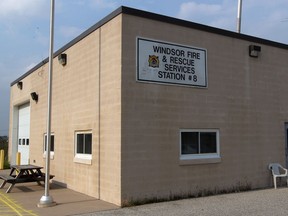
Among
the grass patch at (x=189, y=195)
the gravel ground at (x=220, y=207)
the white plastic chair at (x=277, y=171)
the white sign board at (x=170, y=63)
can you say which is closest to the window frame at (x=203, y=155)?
the grass patch at (x=189, y=195)

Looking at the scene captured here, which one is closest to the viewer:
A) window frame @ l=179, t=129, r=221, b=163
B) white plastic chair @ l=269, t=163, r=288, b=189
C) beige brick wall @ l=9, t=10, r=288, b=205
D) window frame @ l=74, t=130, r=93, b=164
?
beige brick wall @ l=9, t=10, r=288, b=205

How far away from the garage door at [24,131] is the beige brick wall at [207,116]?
1138 cm

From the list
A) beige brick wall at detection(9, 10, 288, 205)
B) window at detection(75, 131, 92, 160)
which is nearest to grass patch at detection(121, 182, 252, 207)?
beige brick wall at detection(9, 10, 288, 205)

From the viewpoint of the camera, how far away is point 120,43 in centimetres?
1090

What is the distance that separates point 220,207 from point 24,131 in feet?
48.3

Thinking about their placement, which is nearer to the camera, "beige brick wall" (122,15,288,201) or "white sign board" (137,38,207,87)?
"beige brick wall" (122,15,288,201)

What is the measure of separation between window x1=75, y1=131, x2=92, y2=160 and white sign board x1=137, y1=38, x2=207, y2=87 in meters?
2.97

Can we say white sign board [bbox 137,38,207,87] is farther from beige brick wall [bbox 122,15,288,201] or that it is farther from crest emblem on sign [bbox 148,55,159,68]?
beige brick wall [bbox 122,15,288,201]

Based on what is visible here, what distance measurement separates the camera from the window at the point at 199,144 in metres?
11.9

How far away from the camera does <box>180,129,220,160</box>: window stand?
1194 cm

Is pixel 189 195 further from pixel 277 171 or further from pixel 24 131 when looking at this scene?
pixel 24 131

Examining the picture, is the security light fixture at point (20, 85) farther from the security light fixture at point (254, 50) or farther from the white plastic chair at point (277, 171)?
the white plastic chair at point (277, 171)

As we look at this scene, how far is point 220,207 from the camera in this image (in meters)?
10.0

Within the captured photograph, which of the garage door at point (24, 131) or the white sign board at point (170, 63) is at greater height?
the white sign board at point (170, 63)
